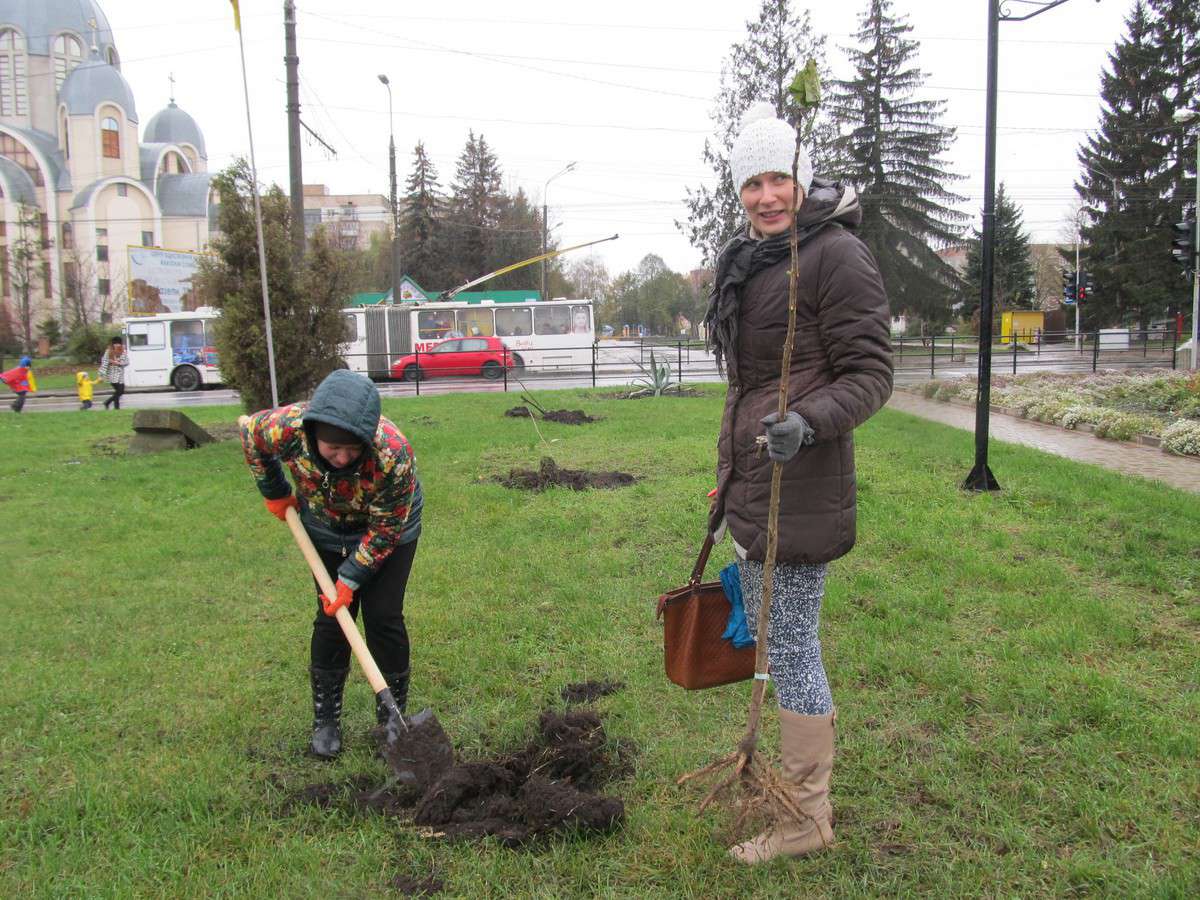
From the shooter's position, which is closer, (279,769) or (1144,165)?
(279,769)

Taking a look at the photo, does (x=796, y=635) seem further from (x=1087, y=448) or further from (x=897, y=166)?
(x=897, y=166)

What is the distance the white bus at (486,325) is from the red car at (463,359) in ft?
11.5

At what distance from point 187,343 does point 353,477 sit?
26.9 m

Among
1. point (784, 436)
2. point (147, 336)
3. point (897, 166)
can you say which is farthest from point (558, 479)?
point (897, 166)

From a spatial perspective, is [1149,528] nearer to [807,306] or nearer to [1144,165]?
[807,306]

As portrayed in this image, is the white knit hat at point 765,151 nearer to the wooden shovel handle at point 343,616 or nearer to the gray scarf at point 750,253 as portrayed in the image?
the gray scarf at point 750,253

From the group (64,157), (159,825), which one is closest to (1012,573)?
(159,825)

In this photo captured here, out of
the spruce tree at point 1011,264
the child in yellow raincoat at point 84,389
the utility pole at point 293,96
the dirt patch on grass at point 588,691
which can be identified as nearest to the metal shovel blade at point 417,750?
the dirt patch on grass at point 588,691

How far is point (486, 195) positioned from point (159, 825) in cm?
5268

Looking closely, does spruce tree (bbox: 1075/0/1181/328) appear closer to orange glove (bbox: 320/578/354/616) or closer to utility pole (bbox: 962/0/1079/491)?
utility pole (bbox: 962/0/1079/491)

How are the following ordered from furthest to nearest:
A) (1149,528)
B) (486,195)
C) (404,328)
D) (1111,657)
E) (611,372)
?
(486,195), (404,328), (611,372), (1149,528), (1111,657)

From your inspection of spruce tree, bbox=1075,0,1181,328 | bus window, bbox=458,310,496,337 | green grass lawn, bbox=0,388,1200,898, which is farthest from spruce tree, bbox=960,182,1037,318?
green grass lawn, bbox=0,388,1200,898

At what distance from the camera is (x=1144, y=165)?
38.3 metres

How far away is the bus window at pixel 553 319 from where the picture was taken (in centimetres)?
3016
